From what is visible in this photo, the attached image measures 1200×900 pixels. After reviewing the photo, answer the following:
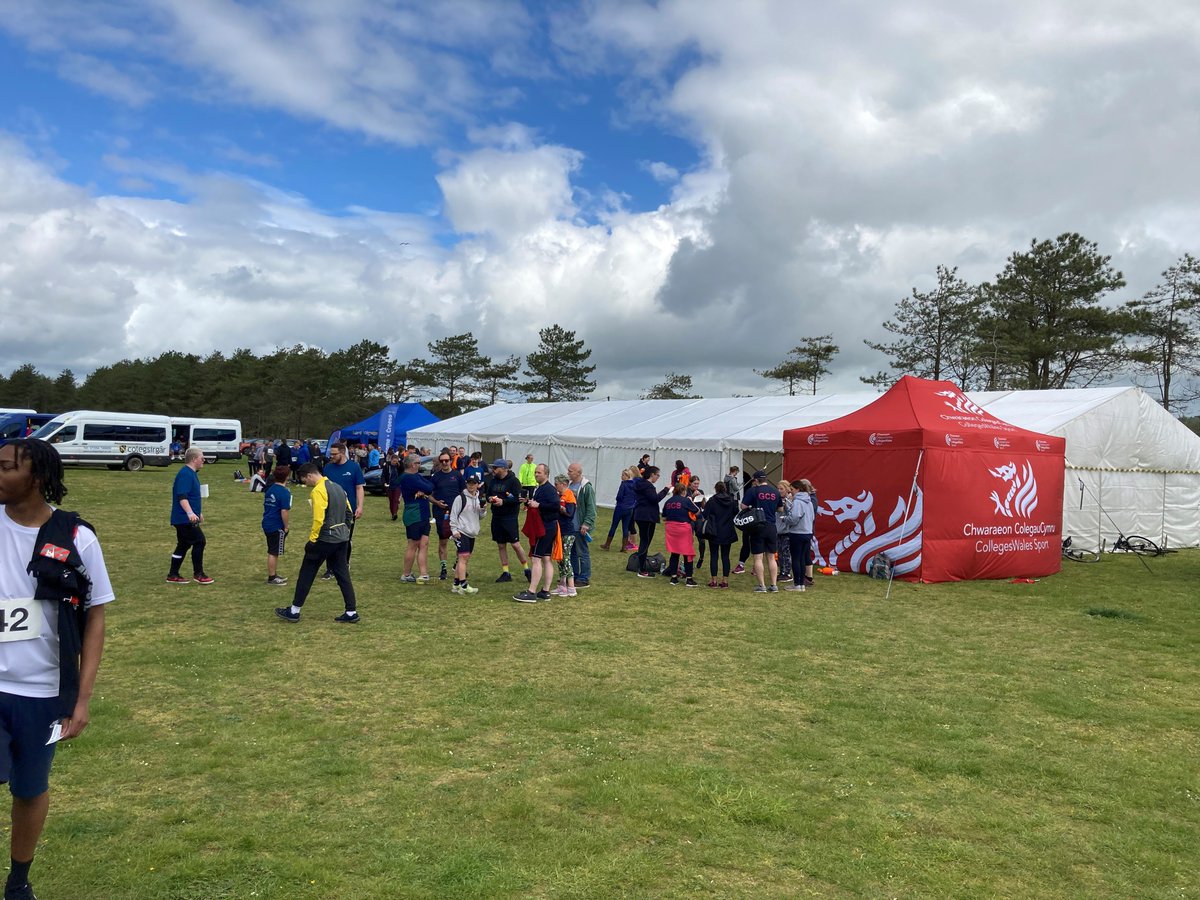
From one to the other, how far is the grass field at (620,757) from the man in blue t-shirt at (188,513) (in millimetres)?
804

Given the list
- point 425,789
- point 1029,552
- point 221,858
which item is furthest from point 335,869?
point 1029,552

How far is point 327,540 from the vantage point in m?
7.73

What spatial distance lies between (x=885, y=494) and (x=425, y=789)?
9.86m

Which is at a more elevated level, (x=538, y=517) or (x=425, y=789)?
(x=538, y=517)

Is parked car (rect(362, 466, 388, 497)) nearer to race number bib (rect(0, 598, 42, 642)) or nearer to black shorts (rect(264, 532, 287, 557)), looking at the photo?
black shorts (rect(264, 532, 287, 557))

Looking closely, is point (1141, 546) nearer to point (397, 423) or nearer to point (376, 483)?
point (376, 483)

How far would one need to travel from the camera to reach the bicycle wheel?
52.6 feet

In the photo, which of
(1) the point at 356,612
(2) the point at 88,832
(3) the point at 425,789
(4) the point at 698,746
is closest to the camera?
(2) the point at 88,832

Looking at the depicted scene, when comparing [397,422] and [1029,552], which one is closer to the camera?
[1029,552]

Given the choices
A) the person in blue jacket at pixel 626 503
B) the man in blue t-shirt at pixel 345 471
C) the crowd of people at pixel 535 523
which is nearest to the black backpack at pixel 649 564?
the crowd of people at pixel 535 523

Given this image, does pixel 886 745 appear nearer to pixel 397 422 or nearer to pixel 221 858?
pixel 221 858

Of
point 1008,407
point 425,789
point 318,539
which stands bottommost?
point 425,789

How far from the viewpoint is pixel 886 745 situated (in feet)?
16.5

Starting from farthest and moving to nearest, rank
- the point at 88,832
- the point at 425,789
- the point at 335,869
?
the point at 425,789 → the point at 88,832 → the point at 335,869
